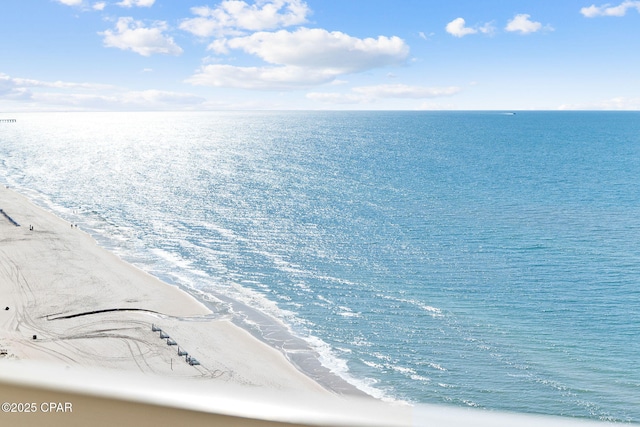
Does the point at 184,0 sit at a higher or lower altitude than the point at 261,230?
higher

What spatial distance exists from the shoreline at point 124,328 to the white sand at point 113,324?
0.13 ft

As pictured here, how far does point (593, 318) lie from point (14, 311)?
2725 centimetres

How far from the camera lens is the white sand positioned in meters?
20.9

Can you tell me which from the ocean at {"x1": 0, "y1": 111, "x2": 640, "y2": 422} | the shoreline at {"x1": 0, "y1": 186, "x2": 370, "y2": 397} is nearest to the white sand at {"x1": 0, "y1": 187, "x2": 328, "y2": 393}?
the shoreline at {"x1": 0, "y1": 186, "x2": 370, "y2": 397}

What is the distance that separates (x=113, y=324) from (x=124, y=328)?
0.68 m

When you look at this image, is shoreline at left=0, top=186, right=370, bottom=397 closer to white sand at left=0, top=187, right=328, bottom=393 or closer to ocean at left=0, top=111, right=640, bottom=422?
white sand at left=0, top=187, right=328, bottom=393

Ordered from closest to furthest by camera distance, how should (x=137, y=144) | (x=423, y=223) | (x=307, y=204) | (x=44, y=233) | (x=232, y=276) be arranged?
(x=232, y=276) < (x=44, y=233) < (x=423, y=223) < (x=307, y=204) < (x=137, y=144)

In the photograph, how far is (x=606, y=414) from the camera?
18.5 meters

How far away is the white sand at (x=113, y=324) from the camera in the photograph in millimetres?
20906

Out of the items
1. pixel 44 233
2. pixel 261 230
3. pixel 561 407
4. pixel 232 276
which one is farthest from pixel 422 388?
pixel 44 233

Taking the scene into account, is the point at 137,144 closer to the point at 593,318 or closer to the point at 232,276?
the point at 232,276

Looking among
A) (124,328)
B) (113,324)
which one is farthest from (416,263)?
(113,324)

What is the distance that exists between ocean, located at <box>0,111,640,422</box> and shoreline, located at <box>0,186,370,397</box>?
3.85ft

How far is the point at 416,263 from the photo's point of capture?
114 feet
